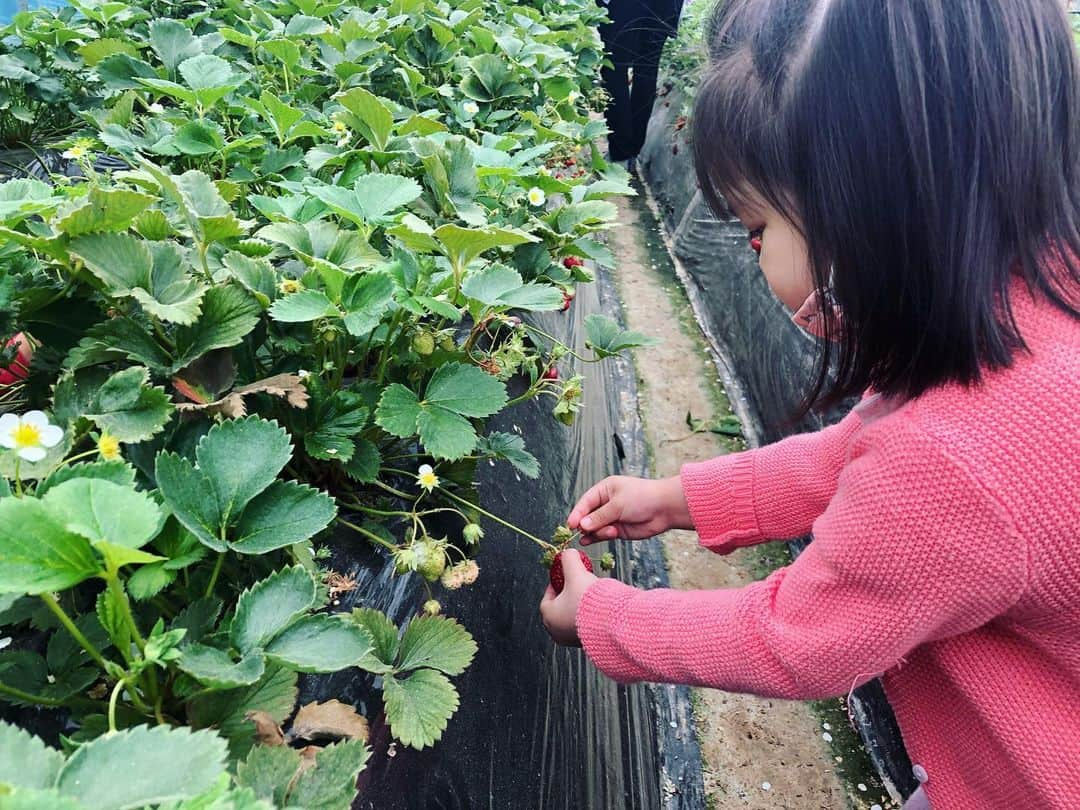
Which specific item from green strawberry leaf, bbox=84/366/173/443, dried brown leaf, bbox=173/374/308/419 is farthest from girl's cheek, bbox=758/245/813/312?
green strawberry leaf, bbox=84/366/173/443

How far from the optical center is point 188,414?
638mm

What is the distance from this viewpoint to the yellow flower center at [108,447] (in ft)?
1.78

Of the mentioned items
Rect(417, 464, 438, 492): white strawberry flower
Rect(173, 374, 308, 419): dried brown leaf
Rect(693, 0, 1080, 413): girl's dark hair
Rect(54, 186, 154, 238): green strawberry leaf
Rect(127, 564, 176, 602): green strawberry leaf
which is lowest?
Rect(417, 464, 438, 492): white strawberry flower

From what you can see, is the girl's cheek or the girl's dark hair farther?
the girl's cheek

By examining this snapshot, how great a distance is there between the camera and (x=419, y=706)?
0.65 metres

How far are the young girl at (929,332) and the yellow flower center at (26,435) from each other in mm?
635

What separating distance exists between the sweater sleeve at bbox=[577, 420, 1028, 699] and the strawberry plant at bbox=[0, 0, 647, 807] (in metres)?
0.25

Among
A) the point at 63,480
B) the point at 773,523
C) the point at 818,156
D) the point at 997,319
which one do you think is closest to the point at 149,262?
the point at 63,480

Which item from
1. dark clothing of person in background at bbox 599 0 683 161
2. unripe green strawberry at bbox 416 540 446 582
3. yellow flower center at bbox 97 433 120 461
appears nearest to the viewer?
yellow flower center at bbox 97 433 120 461

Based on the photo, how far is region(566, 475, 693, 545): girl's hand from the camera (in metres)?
1.18

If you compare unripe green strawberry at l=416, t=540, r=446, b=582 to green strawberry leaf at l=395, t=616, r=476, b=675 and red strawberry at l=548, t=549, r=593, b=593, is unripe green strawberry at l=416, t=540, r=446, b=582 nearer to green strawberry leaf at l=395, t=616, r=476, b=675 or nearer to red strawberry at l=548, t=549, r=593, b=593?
green strawberry leaf at l=395, t=616, r=476, b=675

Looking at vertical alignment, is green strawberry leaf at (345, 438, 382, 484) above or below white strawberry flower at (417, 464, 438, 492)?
above

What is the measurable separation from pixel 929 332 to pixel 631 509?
1.90ft

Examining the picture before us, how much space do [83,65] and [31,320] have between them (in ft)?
3.76
